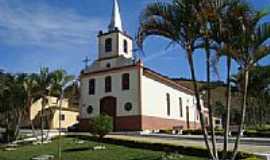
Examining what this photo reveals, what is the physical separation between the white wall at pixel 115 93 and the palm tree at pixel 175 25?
91.5 feet

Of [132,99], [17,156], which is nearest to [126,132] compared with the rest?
[132,99]

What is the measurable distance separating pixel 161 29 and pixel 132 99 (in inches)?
1125

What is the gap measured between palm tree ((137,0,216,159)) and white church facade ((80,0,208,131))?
2764cm

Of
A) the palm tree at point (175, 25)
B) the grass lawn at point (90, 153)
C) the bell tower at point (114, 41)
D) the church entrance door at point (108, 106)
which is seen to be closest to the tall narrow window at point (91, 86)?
the church entrance door at point (108, 106)

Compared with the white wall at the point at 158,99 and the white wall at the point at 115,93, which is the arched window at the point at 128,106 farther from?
the white wall at the point at 158,99

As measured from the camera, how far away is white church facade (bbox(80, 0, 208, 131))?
40.1 m

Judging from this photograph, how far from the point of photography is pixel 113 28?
4444 cm

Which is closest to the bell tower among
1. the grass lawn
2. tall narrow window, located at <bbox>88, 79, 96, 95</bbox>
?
tall narrow window, located at <bbox>88, 79, 96, 95</bbox>

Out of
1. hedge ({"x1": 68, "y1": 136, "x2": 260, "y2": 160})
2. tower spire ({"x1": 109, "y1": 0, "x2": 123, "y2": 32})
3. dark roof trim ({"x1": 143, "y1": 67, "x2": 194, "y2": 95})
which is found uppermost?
tower spire ({"x1": 109, "y1": 0, "x2": 123, "y2": 32})

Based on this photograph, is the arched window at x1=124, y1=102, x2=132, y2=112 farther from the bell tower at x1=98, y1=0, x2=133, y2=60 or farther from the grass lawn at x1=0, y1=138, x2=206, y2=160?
the grass lawn at x1=0, y1=138, x2=206, y2=160

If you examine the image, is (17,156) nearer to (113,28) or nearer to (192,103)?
(113,28)

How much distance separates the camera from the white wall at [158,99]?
4084 centimetres

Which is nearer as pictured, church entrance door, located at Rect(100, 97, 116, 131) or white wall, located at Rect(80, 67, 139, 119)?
white wall, located at Rect(80, 67, 139, 119)

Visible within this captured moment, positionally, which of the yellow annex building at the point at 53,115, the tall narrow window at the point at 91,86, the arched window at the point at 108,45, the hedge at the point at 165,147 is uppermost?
the arched window at the point at 108,45
